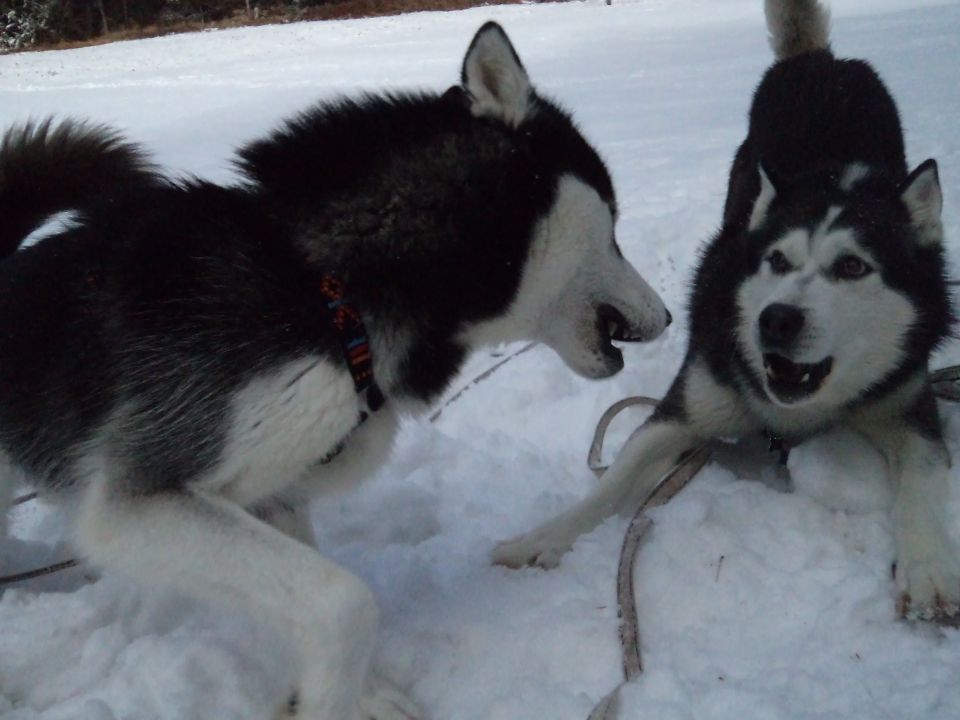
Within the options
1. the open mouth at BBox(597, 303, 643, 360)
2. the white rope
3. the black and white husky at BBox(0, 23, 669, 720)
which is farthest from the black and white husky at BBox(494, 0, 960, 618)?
the black and white husky at BBox(0, 23, 669, 720)

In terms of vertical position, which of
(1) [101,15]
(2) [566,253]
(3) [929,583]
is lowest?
(3) [929,583]

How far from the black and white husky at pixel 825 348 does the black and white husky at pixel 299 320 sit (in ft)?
1.80

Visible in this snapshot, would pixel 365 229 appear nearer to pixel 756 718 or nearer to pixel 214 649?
pixel 214 649

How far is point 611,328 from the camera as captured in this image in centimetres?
223

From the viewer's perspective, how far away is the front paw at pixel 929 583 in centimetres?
186

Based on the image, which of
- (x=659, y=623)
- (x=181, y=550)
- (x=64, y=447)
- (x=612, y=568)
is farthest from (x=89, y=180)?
(x=659, y=623)

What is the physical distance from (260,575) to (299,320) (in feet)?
1.87

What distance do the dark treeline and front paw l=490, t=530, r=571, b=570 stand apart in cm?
2784

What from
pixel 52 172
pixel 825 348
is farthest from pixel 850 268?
pixel 52 172

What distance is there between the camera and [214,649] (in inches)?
77.5

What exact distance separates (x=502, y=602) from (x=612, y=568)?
1.06 feet

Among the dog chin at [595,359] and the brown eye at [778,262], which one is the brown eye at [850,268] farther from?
the dog chin at [595,359]

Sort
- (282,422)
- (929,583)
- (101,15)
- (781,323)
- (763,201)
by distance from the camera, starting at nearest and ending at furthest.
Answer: (282,422) → (929,583) → (781,323) → (763,201) → (101,15)

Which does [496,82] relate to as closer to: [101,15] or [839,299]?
[839,299]
